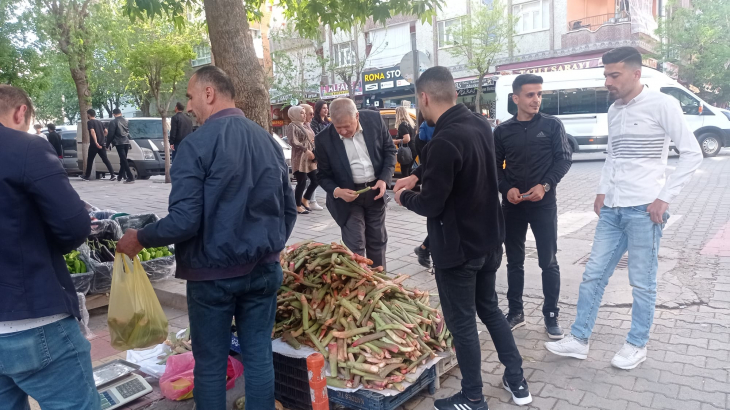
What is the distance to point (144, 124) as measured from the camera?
57.3 feet

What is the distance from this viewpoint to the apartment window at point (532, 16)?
95.7 ft

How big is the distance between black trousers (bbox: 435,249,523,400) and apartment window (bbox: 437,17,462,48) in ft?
93.8

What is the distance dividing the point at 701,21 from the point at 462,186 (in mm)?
33669

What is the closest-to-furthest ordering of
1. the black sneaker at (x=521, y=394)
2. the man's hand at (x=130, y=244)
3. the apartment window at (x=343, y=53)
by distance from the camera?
the man's hand at (x=130, y=244) → the black sneaker at (x=521, y=394) → the apartment window at (x=343, y=53)

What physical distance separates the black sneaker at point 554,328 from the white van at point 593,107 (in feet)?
47.3

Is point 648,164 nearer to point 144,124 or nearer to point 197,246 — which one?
point 197,246

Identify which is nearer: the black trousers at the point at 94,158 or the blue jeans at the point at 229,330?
the blue jeans at the point at 229,330

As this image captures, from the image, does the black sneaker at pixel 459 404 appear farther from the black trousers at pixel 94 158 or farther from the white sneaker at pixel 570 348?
the black trousers at pixel 94 158

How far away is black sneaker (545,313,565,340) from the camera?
14.2 ft

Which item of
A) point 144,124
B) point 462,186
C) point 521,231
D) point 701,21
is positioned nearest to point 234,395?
point 462,186

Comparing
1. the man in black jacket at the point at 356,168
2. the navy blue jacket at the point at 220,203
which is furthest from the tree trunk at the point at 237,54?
the navy blue jacket at the point at 220,203

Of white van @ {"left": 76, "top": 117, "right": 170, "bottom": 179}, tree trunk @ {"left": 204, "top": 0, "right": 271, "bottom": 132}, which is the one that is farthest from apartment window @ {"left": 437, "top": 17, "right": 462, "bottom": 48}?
tree trunk @ {"left": 204, "top": 0, "right": 271, "bottom": 132}

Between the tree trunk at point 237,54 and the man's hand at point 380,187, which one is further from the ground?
the tree trunk at point 237,54

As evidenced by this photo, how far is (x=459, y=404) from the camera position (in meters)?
3.23
